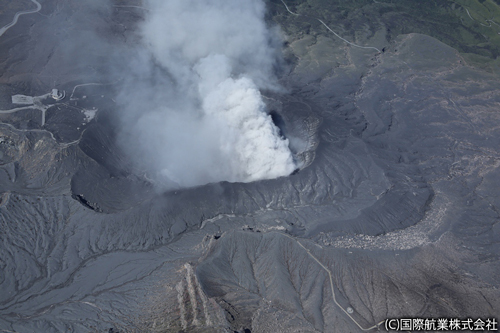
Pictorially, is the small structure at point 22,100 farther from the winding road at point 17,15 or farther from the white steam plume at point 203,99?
the winding road at point 17,15

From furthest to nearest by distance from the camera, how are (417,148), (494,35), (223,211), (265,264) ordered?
(494,35) → (417,148) → (223,211) → (265,264)

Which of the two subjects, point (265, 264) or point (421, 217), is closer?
point (265, 264)

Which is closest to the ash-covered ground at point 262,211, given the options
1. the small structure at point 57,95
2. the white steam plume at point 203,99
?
the small structure at point 57,95

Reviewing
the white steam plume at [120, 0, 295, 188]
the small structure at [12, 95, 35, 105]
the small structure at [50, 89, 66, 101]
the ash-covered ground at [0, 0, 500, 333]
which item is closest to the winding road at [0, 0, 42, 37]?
the ash-covered ground at [0, 0, 500, 333]

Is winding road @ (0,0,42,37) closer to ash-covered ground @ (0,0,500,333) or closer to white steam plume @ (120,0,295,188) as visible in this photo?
ash-covered ground @ (0,0,500,333)

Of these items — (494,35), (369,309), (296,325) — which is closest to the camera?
(296,325)

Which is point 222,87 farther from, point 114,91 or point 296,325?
point 296,325

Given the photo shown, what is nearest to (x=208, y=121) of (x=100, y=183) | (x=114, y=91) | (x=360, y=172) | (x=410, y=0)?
(x=114, y=91)
